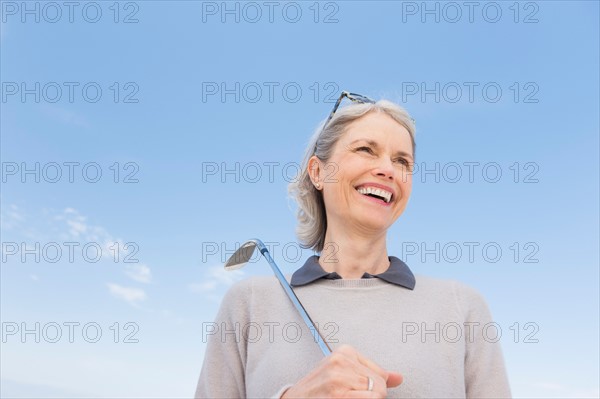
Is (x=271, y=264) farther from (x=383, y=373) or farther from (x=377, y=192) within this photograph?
(x=383, y=373)

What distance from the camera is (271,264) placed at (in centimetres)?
302

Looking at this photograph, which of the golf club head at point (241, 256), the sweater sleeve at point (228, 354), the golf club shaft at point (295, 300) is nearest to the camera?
the golf club shaft at point (295, 300)

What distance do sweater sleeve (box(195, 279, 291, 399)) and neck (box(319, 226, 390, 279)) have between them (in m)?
0.43

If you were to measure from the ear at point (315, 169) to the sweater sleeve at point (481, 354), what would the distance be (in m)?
0.89

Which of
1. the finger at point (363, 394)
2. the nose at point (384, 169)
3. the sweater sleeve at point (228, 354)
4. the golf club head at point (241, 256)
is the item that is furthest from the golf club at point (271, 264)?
the nose at point (384, 169)

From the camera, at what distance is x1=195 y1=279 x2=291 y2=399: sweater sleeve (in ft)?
9.32

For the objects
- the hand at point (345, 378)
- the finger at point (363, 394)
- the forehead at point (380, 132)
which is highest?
the forehead at point (380, 132)

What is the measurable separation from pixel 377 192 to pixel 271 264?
607 millimetres

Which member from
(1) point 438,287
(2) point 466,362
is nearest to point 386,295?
(1) point 438,287

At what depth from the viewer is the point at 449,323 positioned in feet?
8.93

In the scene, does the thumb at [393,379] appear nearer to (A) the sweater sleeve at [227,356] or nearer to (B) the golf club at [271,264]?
(B) the golf club at [271,264]

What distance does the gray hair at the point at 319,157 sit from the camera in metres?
3.07

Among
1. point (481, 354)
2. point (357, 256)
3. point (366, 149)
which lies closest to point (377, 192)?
point (366, 149)

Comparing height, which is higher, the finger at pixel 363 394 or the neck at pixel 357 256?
the neck at pixel 357 256
